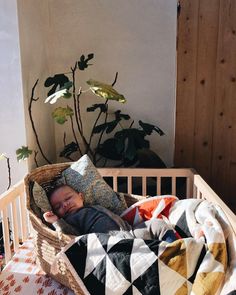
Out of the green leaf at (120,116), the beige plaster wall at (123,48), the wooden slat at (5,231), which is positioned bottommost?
the wooden slat at (5,231)

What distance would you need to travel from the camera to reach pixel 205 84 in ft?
7.41

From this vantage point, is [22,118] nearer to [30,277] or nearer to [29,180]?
[29,180]

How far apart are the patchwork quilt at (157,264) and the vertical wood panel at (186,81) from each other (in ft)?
4.13

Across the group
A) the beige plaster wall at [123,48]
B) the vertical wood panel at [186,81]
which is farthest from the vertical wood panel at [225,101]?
the beige plaster wall at [123,48]

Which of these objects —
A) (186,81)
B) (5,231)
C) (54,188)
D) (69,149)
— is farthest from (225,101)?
(5,231)

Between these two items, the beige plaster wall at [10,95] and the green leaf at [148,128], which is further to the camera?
the green leaf at [148,128]

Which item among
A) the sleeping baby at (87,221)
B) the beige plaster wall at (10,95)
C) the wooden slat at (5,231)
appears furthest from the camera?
the beige plaster wall at (10,95)

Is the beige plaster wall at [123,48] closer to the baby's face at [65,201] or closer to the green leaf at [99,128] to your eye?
the green leaf at [99,128]

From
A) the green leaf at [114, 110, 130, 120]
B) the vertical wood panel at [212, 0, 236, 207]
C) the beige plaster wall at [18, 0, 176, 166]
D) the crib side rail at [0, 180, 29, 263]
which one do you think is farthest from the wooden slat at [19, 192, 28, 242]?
the vertical wood panel at [212, 0, 236, 207]

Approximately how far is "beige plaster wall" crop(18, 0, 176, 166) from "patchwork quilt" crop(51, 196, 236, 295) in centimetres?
133

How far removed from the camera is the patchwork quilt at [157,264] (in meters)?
0.97

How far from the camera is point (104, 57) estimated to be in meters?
2.34

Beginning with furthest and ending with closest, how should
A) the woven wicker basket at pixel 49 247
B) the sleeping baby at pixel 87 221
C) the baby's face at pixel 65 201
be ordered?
the baby's face at pixel 65 201, the sleeping baby at pixel 87 221, the woven wicker basket at pixel 49 247

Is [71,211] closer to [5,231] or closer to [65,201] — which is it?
[65,201]
